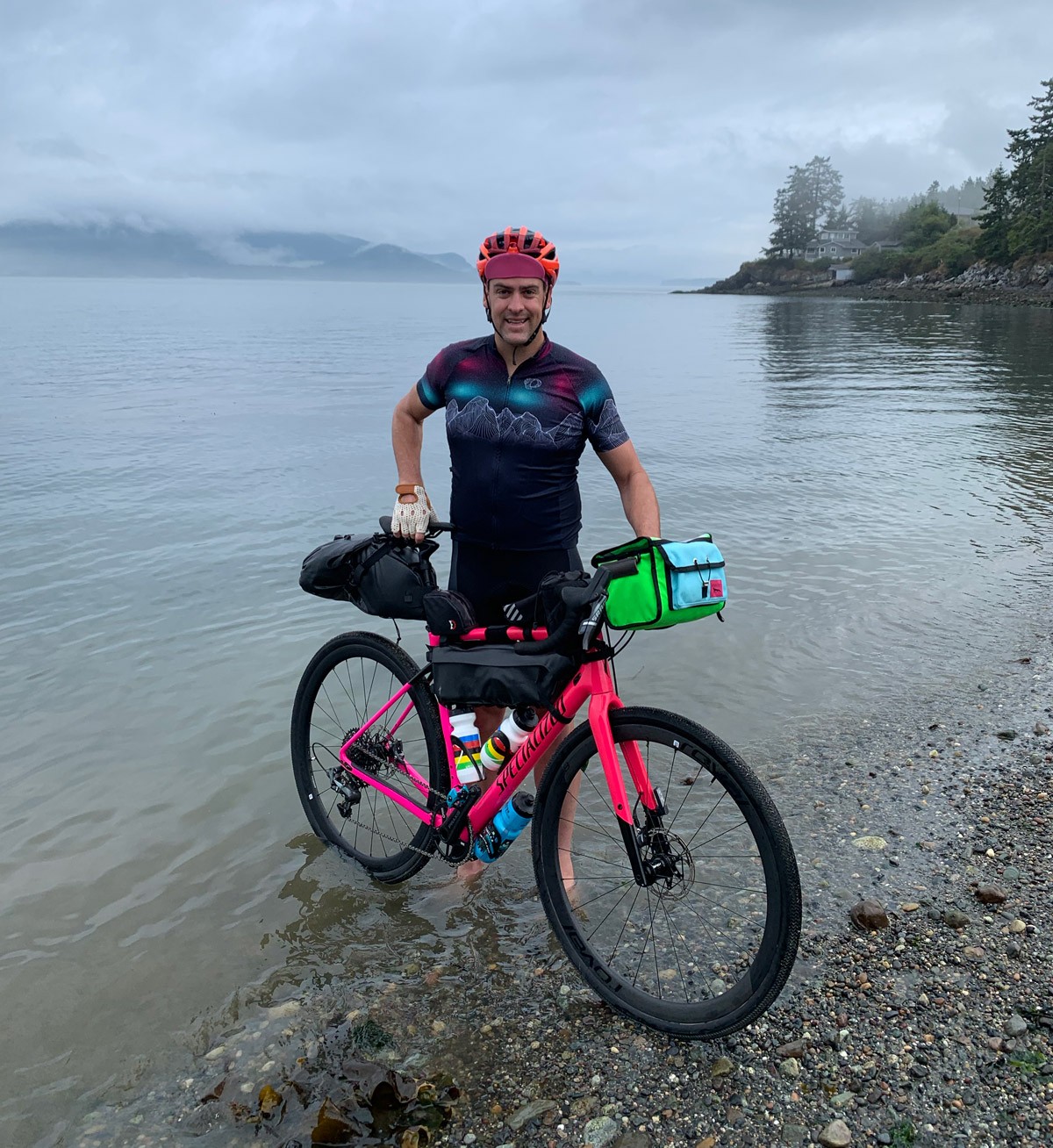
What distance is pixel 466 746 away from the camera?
3.96 meters

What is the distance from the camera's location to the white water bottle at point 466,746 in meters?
3.89

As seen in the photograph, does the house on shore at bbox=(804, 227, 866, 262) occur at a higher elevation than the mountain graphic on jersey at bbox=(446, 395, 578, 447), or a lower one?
higher

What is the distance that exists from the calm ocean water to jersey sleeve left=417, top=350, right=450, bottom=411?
7.94ft

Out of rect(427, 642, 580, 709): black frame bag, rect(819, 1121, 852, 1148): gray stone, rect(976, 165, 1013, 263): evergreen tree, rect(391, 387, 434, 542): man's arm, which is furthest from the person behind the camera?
rect(976, 165, 1013, 263): evergreen tree

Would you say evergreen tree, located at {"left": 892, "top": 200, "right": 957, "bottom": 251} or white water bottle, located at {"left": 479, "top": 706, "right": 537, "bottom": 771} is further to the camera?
evergreen tree, located at {"left": 892, "top": 200, "right": 957, "bottom": 251}

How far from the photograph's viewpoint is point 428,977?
3.77m

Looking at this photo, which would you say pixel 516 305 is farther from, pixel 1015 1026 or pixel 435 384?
pixel 1015 1026

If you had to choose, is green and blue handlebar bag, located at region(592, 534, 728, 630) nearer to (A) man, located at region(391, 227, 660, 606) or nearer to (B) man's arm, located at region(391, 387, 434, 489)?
(A) man, located at region(391, 227, 660, 606)

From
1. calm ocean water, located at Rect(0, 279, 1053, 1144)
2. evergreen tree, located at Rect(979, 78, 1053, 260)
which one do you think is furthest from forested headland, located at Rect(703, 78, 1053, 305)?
calm ocean water, located at Rect(0, 279, 1053, 1144)

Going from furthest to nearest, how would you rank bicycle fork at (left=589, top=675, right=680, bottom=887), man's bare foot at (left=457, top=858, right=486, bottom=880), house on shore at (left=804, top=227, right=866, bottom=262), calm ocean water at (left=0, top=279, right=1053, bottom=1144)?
house on shore at (left=804, top=227, right=866, bottom=262) → man's bare foot at (left=457, top=858, right=486, bottom=880) → calm ocean water at (left=0, top=279, right=1053, bottom=1144) → bicycle fork at (left=589, top=675, right=680, bottom=887)

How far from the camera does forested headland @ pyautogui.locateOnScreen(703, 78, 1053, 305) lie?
278 ft

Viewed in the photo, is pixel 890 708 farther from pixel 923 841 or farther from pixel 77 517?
pixel 77 517

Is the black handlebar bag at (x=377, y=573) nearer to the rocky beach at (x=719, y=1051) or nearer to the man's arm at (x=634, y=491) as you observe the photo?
the man's arm at (x=634, y=491)

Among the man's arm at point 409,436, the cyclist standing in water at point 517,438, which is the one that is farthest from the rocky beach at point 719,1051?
the man's arm at point 409,436
